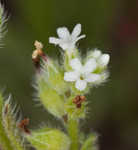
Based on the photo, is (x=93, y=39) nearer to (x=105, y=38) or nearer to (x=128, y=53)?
(x=105, y=38)

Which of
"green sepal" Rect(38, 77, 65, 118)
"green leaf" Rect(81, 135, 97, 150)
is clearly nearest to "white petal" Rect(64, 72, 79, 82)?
"green sepal" Rect(38, 77, 65, 118)

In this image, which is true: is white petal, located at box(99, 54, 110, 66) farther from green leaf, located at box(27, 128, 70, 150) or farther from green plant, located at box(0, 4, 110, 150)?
green leaf, located at box(27, 128, 70, 150)

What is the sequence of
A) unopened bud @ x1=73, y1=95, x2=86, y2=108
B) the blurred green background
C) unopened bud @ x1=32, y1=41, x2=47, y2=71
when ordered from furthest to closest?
the blurred green background
unopened bud @ x1=32, y1=41, x2=47, y2=71
unopened bud @ x1=73, y1=95, x2=86, y2=108

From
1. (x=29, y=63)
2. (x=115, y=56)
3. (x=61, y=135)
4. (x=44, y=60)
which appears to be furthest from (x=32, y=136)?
(x=115, y=56)

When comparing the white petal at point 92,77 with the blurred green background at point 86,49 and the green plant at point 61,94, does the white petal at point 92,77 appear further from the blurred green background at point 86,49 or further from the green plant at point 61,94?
the blurred green background at point 86,49

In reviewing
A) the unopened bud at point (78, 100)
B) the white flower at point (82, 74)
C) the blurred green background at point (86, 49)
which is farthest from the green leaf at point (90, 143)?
the blurred green background at point (86, 49)

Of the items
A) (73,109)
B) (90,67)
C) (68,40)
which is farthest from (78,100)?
(68,40)
